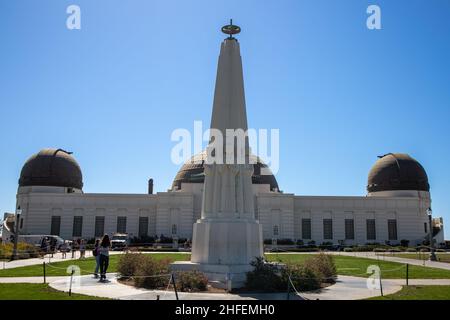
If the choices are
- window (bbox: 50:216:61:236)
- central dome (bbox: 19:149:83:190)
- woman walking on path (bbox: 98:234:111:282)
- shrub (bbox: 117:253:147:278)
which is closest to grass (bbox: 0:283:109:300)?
woman walking on path (bbox: 98:234:111:282)

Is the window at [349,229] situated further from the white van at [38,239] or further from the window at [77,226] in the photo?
the white van at [38,239]

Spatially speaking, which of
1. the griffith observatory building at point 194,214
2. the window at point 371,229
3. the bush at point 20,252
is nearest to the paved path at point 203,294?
the bush at point 20,252

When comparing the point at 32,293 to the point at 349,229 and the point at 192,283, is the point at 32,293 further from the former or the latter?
the point at 349,229

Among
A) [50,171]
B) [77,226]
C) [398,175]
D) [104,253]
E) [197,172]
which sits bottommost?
[104,253]

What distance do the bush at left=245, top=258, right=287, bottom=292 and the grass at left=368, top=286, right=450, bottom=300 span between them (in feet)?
8.84

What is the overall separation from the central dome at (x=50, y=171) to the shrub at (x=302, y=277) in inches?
1764

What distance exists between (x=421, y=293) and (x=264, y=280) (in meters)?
4.53

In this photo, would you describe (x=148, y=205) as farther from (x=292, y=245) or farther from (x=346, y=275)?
(x=346, y=275)

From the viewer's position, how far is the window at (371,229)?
49094 mm

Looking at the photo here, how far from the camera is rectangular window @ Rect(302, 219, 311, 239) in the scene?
48844mm

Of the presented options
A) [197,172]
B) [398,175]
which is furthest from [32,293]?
[398,175]

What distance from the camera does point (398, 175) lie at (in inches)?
2090
